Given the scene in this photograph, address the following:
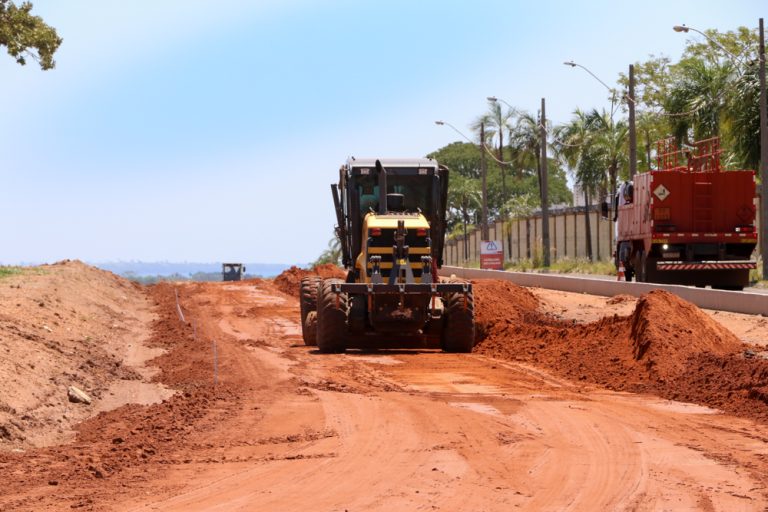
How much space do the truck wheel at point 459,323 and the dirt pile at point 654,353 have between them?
743 millimetres

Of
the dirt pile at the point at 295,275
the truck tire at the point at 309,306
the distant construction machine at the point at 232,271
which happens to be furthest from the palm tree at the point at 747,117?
the distant construction machine at the point at 232,271

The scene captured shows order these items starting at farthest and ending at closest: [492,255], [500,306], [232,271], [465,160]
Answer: [465,160], [232,271], [492,255], [500,306]

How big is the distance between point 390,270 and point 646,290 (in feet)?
38.1

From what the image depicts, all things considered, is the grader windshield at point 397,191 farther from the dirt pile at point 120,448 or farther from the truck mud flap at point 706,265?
the truck mud flap at point 706,265

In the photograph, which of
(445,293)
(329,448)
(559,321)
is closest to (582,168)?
(559,321)

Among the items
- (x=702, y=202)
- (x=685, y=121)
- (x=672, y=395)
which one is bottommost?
(x=672, y=395)

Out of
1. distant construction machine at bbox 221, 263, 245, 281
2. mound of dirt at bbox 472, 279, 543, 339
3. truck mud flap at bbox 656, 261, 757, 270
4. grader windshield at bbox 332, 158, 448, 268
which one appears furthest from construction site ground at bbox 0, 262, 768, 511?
distant construction machine at bbox 221, 263, 245, 281

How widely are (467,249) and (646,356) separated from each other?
74927mm

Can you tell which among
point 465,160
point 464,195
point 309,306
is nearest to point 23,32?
point 309,306

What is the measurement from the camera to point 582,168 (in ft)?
227

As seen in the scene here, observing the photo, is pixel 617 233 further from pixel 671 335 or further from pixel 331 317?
pixel 671 335

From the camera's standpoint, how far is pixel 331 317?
802 inches

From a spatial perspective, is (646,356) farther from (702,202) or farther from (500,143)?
(500,143)

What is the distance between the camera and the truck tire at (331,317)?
20359 millimetres
